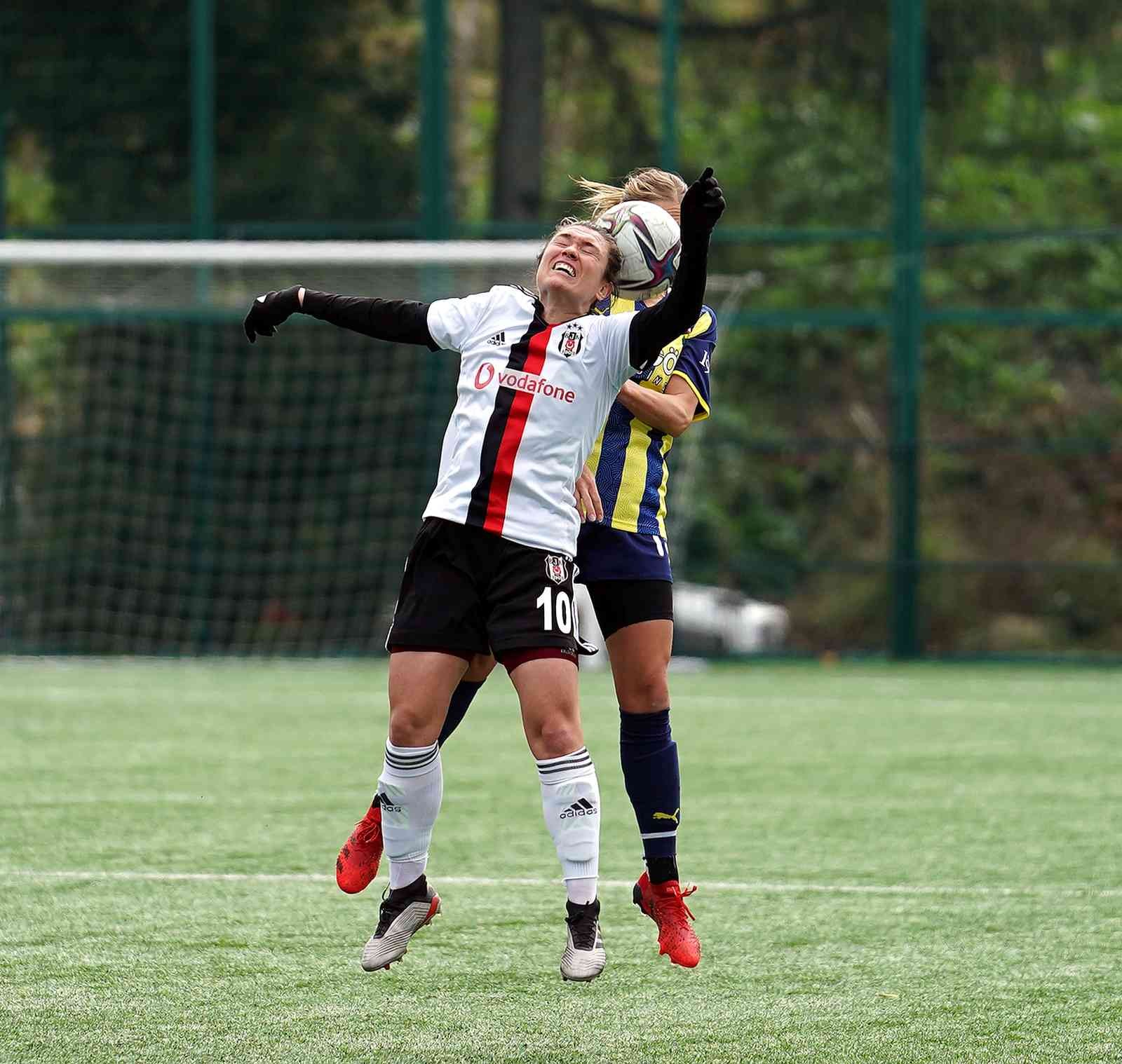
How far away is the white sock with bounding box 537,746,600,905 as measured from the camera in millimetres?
4250

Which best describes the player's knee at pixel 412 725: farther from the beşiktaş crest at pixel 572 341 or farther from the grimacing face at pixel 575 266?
the grimacing face at pixel 575 266

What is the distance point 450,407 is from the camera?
14430mm

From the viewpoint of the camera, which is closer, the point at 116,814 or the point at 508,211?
the point at 116,814

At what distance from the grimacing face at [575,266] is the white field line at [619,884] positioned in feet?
6.37

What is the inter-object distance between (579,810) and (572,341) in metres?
1.02

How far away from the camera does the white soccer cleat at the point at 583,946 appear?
4137 millimetres

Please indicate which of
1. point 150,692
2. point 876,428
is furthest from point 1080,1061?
point 876,428

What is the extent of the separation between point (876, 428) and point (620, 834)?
11.0 meters

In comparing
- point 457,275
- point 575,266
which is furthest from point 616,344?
point 457,275

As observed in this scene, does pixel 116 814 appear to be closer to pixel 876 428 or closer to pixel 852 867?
pixel 852 867

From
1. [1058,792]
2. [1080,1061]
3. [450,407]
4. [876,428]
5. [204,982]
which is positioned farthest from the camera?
[876,428]

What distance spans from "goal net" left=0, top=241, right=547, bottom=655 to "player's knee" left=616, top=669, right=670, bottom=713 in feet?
31.5

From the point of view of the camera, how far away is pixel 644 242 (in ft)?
15.4

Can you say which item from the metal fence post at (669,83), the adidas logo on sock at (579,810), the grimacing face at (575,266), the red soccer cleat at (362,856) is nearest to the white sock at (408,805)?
the red soccer cleat at (362,856)
